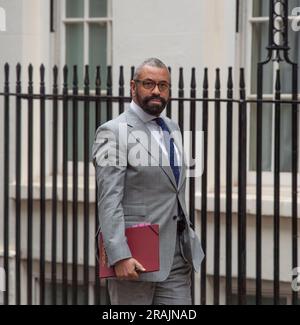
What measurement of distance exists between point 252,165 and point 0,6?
2.79m

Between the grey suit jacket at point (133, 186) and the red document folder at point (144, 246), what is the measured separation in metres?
0.06

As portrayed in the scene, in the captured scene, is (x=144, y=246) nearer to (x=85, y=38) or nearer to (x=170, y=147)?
(x=170, y=147)

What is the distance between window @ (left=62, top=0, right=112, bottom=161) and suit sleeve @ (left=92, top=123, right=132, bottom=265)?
307cm

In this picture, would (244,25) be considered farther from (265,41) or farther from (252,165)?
(252,165)

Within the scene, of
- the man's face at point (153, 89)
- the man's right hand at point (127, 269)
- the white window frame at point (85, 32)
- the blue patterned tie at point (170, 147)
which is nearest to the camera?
the man's right hand at point (127, 269)

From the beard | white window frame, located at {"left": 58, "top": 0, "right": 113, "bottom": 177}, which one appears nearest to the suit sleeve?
the beard

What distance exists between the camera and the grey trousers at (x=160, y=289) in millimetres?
4367

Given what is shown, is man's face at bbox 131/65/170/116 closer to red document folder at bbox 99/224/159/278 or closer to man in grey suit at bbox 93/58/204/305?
man in grey suit at bbox 93/58/204/305

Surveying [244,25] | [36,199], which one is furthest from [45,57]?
[244,25]

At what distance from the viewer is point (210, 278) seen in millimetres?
6922

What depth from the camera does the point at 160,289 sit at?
175 inches

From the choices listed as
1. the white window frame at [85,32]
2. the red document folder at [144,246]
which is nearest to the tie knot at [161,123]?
the red document folder at [144,246]

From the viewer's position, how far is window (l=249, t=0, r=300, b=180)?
6.92 meters

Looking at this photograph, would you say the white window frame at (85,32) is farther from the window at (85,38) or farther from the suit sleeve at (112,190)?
the suit sleeve at (112,190)
